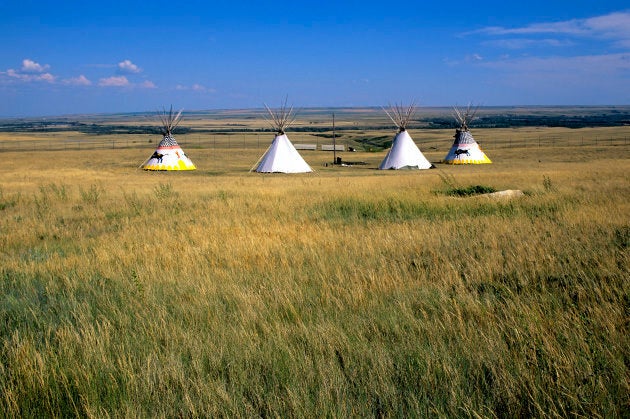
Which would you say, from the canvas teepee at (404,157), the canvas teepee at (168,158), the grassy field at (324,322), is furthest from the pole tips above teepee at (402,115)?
the grassy field at (324,322)

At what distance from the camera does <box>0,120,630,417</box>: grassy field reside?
8.86 ft

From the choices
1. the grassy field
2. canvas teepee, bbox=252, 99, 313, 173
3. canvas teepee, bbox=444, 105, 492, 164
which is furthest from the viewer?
canvas teepee, bbox=444, 105, 492, 164

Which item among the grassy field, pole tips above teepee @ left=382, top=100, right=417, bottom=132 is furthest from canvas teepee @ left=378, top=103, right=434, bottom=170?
the grassy field

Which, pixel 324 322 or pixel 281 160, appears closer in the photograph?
pixel 324 322

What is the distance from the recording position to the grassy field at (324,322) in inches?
106

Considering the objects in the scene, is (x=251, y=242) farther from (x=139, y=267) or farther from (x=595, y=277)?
(x=595, y=277)

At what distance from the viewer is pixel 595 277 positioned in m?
4.51

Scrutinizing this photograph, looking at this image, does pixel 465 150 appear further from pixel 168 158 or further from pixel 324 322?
pixel 324 322

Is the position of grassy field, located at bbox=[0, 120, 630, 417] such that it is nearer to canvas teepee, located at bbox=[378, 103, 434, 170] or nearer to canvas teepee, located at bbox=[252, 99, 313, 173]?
canvas teepee, located at bbox=[252, 99, 313, 173]

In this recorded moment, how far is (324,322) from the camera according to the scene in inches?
146

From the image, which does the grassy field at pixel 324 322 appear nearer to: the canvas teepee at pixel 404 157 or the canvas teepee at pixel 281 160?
the canvas teepee at pixel 281 160

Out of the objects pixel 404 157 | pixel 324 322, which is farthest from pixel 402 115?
pixel 324 322

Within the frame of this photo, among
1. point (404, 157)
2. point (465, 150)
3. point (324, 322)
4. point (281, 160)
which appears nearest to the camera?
point (324, 322)

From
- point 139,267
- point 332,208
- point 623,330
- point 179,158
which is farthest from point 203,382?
point 179,158
